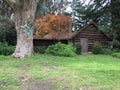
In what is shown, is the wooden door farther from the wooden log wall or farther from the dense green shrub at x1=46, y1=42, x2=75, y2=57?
the dense green shrub at x1=46, y1=42, x2=75, y2=57

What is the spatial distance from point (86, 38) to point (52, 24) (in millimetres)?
4734

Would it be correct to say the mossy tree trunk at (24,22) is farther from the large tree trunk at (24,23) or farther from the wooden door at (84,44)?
the wooden door at (84,44)

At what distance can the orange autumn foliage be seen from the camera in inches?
1265

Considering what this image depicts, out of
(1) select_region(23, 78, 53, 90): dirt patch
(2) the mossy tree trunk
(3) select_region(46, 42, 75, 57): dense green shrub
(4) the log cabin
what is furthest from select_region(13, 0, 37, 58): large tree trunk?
(4) the log cabin

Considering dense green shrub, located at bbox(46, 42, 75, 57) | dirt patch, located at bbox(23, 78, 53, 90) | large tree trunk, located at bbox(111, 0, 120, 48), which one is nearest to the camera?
dirt patch, located at bbox(23, 78, 53, 90)

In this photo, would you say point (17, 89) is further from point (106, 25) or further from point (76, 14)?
point (76, 14)

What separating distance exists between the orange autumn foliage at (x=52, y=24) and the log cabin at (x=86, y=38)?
2.76ft

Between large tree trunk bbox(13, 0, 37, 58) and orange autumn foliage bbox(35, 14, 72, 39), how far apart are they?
1201 centimetres

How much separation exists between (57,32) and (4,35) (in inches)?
307

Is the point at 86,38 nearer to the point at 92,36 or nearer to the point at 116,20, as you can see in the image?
the point at 92,36

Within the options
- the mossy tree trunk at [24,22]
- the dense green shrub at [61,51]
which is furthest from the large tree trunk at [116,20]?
the mossy tree trunk at [24,22]

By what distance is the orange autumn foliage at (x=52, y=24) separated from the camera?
32.1 meters

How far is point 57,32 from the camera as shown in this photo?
33.0 m

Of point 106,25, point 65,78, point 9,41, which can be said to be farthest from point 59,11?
point 65,78
